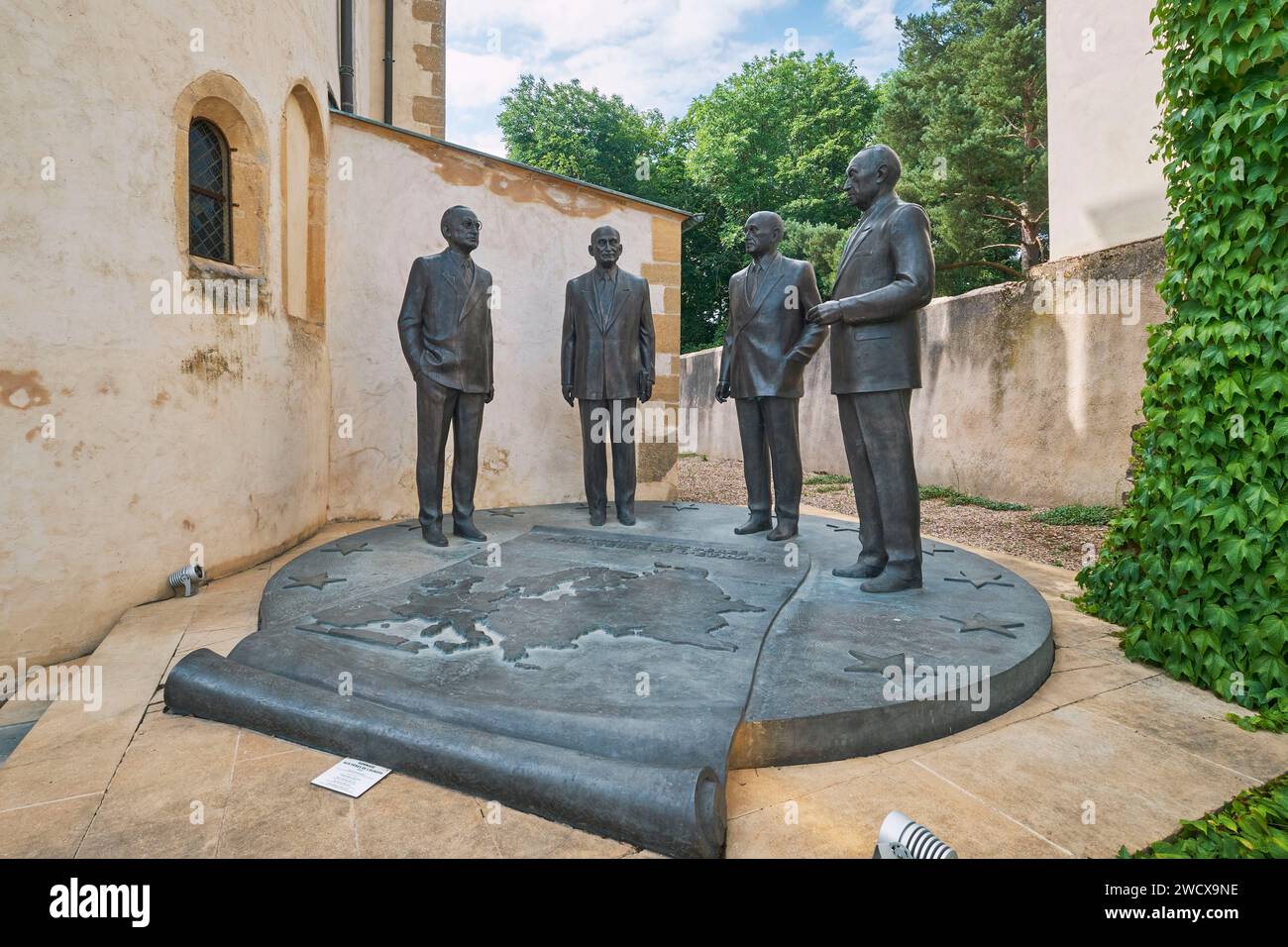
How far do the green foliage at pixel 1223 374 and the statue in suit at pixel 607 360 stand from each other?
10.8ft

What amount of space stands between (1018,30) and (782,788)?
22.0 metres

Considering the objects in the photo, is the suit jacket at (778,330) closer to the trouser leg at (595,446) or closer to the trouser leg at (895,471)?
the trouser leg at (895,471)

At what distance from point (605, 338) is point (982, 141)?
15.4m

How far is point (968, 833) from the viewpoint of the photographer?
6.33ft

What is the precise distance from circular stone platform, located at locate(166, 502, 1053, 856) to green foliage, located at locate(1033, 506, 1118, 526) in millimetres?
3653

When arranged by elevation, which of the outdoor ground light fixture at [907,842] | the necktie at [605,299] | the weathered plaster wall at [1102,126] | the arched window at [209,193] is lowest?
the outdoor ground light fixture at [907,842]

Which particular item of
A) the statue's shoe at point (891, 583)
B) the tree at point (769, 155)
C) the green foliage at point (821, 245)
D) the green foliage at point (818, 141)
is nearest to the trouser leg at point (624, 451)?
the statue's shoe at point (891, 583)

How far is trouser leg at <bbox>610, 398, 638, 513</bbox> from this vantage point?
565 centimetres

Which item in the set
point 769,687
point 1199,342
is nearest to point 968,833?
point 769,687

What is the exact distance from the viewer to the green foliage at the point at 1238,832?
184 cm

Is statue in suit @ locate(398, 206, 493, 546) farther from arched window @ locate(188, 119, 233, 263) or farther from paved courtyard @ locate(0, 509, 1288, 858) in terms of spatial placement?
paved courtyard @ locate(0, 509, 1288, 858)

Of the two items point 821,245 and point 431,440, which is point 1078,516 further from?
point 821,245

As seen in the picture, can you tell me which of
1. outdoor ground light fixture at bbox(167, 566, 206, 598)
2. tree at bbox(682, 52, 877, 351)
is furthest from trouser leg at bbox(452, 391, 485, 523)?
tree at bbox(682, 52, 877, 351)

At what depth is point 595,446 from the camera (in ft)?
18.7
